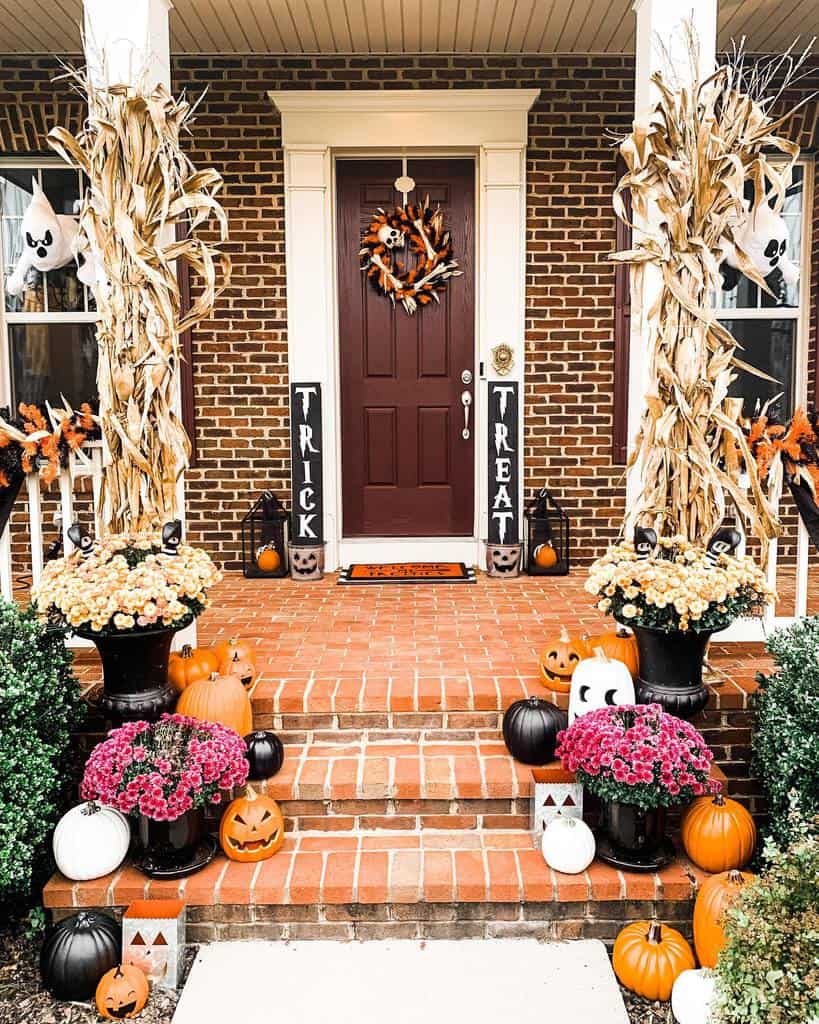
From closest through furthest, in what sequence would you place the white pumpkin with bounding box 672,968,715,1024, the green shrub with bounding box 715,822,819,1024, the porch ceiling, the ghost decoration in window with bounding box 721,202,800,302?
the green shrub with bounding box 715,822,819,1024 < the white pumpkin with bounding box 672,968,715,1024 < the ghost decoration in window with bounding box 721,202,800,302 < the porch ceiling

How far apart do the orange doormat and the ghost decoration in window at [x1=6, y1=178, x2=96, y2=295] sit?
7.61 ft

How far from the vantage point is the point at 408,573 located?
512cm

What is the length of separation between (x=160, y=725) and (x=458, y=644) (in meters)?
1.41

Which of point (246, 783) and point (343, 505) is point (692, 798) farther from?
point (343, 505)

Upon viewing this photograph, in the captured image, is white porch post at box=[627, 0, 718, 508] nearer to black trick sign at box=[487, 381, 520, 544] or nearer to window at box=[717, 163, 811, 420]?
black trick sign at box=[487, 381, 520, 544]

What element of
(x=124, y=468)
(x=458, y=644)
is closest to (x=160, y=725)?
(x=124, y=468)

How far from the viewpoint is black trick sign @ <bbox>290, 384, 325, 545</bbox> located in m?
5.09

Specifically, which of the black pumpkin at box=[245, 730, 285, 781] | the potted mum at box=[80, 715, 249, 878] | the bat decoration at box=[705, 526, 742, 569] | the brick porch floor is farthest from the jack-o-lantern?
the bat decoration at box=[705, 526, 742, 569]

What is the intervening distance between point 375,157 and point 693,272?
8.89 ft

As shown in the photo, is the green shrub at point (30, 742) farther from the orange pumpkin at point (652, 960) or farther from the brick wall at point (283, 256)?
the brick wall at point (283, 256)

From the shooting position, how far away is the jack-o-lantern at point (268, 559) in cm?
510

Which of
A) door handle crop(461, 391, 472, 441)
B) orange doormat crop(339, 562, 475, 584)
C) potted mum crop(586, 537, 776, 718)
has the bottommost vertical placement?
orange doormat crop(339, 562, 475, 584)

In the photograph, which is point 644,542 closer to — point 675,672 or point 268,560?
point 675,672

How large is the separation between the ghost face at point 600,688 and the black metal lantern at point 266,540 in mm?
2541
